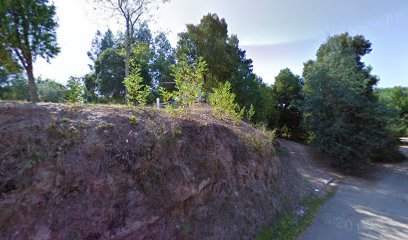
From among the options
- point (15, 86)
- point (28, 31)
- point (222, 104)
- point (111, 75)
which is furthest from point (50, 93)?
point (222, 104)

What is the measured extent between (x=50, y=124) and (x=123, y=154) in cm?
104

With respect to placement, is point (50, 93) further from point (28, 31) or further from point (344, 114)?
Answer: point (344, 114)

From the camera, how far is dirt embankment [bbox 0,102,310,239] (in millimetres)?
2400

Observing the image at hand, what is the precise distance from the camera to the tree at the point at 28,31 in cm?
545

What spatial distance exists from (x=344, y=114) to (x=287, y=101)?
9109mm

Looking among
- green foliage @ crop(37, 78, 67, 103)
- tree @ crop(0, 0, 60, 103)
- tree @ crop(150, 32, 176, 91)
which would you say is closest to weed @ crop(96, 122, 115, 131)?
tree @ crop(0, 0, 60, 103)

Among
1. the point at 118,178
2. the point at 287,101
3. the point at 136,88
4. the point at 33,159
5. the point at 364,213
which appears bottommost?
the point at 364,213

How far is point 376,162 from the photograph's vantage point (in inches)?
560

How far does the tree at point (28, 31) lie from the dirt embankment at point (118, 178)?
10.1 ft

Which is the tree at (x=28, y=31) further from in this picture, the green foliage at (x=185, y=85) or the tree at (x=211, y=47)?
the tree at (x=211, y=47)

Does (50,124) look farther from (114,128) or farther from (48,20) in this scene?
(48,20)


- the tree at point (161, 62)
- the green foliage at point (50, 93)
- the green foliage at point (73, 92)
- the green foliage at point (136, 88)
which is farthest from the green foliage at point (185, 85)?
the tree at point (161, 62)

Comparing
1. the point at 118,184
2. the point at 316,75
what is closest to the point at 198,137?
the point at 118,184

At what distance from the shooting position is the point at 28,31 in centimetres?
575
